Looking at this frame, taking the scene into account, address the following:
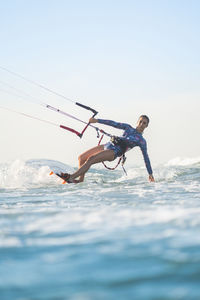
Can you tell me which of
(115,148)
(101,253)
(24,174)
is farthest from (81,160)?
(101,253)

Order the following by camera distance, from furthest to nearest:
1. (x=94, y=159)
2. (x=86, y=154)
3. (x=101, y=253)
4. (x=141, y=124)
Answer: (x=86, y=154), (x=141, y=124), (x=94, y=159), (x=101, y=253)

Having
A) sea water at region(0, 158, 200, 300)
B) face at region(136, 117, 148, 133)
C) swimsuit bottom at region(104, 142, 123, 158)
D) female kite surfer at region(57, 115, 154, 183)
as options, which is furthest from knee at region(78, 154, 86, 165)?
sea water at region(0, 158, 200, 300)

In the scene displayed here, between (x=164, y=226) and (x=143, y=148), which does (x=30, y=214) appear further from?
(x=143, y=148)

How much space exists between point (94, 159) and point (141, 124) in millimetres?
1682

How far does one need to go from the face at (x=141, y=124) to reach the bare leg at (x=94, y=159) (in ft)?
3.31

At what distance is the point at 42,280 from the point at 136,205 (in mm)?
3401

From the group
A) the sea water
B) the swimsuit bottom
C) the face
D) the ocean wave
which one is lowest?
the sea water

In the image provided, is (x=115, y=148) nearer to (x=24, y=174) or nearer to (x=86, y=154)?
(x=86, y=154)

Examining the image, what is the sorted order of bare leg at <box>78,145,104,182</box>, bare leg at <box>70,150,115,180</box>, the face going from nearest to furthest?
1. bare leg at <box>70,150,115,180</box>
2. the face
3. bare leg at <box>78,145,104,182</box>

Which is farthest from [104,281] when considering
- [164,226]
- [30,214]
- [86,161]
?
[86,161]

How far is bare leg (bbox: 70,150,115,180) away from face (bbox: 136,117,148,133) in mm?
1010

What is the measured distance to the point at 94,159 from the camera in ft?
34.1

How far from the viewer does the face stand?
10719mm

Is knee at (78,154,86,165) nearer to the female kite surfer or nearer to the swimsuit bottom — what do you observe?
the female kite surfer
